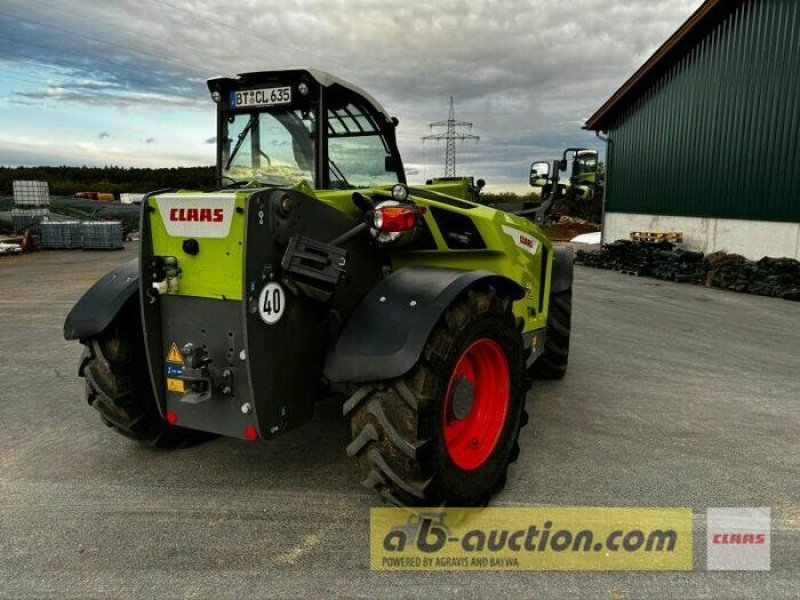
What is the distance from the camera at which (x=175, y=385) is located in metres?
3.29

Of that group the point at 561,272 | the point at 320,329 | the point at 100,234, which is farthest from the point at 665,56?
the point at 100,234

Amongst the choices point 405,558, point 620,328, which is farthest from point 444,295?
point 620,328

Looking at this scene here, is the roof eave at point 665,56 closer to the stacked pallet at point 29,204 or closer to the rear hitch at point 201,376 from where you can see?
the rear hitch at point 201,376

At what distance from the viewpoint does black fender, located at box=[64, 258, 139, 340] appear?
355 cm

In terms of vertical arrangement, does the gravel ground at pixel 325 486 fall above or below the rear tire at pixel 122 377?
below

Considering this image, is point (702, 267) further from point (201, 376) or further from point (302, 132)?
point (201, 376)

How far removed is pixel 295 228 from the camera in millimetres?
2980

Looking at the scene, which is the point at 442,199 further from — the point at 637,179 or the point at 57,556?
the point at 637,179

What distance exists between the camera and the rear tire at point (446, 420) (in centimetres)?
288

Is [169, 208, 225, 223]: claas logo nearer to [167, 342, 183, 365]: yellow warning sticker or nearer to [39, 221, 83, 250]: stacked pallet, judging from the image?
[167, 342, 183, 365]: yellow warning sticker

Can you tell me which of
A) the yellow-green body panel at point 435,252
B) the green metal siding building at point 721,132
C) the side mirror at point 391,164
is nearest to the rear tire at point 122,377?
the yellow-green body panel at point 435,252

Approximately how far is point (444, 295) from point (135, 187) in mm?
56207

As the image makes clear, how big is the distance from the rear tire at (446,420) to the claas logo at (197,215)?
42.6 inches

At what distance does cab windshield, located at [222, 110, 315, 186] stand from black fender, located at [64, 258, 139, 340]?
4.02ft
